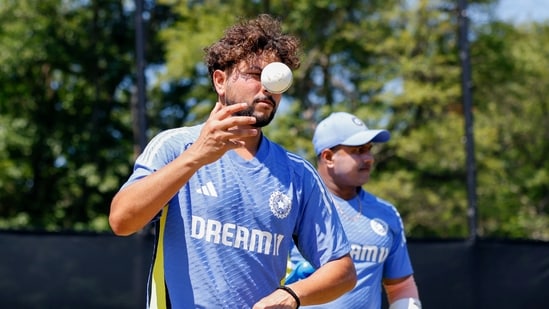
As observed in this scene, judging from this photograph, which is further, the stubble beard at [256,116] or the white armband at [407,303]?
the white armband at [407,303]

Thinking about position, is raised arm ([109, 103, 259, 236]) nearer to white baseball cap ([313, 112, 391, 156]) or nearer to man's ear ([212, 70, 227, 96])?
man's ear ([212, 70, 227, 96])

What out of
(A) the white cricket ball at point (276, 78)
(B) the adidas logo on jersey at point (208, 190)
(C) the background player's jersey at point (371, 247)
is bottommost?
(C) the background player's jersey at point (371, 247)

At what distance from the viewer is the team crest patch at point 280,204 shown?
8.91 feet

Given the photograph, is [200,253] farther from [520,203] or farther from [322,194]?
[520,203]

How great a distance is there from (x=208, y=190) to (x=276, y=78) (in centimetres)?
42

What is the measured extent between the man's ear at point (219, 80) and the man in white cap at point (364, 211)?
→ 5.91 feet

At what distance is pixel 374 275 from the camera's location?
438 cm

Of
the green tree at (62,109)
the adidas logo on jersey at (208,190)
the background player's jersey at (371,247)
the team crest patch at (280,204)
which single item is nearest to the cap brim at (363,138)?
the background player's jersey at (371,247)

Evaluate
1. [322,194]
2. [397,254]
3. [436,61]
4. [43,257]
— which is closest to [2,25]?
[436,61]

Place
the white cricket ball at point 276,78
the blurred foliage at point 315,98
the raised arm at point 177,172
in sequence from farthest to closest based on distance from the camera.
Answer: the blurred foliage at point 315,98, the white cricket ball at point 276,78, the raised arm at point 177,172

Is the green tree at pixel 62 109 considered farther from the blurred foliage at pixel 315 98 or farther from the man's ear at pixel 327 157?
the man's ear at pixel 327 157

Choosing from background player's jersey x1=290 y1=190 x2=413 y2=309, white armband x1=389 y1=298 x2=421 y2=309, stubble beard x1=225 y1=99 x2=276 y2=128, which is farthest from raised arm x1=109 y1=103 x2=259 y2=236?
white armband x1=389 y1=298 x2=421 y2=309

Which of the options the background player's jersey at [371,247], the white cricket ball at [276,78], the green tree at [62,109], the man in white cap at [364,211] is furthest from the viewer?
the green tree at [62,109]

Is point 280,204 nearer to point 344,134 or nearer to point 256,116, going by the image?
point 256,116
